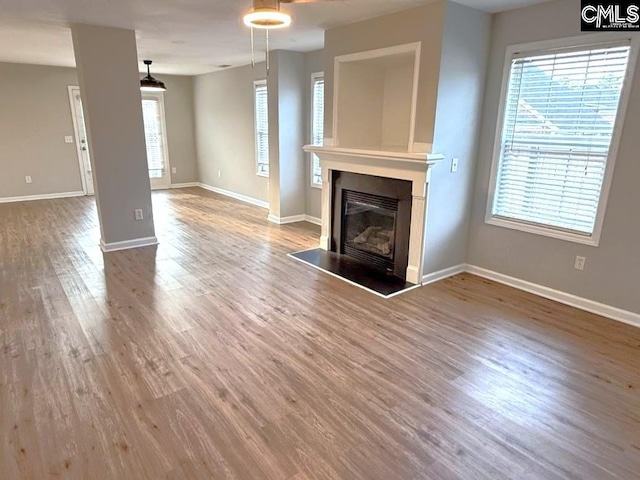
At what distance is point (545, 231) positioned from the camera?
3.62 meters

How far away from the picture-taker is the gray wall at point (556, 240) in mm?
3090

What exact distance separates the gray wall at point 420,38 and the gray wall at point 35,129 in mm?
6202

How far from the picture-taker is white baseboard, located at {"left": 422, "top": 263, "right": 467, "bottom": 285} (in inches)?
157

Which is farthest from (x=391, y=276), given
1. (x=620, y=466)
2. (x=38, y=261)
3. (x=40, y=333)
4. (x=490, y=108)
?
(x=38, y=261)

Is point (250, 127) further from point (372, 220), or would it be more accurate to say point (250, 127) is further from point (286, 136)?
point (372, 220)

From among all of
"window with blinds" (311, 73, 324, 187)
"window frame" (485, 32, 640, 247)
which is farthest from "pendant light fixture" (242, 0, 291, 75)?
"window with blinds" (311, 73, 324, 187)

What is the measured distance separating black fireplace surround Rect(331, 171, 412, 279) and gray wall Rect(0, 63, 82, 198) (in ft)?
19.9

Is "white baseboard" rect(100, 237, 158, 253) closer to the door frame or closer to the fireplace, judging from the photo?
the fireplace

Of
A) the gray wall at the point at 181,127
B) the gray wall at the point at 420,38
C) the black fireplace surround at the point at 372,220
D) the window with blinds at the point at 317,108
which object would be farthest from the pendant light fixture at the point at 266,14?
the gray wall at the point at 181,127

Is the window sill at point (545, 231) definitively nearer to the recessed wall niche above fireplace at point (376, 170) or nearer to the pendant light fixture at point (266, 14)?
the recessed wall niche above fireplace at point (376, 170)

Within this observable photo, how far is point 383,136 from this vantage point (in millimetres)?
4680

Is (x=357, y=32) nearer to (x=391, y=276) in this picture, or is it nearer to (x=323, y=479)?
(x=391, y=276)

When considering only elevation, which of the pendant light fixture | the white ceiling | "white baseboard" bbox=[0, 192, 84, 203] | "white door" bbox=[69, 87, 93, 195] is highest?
the white ceiling

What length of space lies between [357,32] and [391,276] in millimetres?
2482
